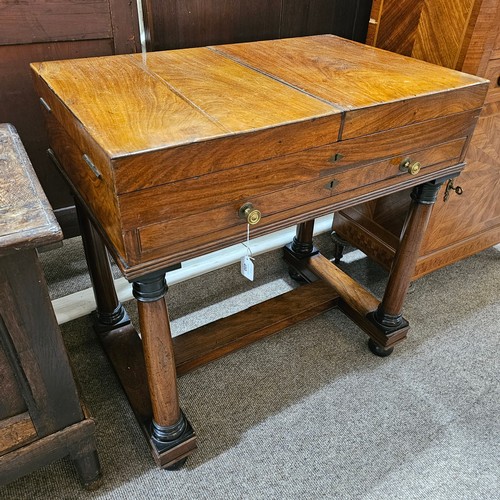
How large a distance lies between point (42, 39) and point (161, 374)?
2.68 ft

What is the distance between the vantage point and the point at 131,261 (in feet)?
2.47

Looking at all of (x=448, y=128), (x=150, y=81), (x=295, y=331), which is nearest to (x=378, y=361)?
(x=295, y=331)

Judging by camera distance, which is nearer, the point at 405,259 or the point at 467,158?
the point at 405,259

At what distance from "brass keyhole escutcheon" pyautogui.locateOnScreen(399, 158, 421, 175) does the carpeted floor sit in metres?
0.66

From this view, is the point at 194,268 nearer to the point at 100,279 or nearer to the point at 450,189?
the point at 100,279

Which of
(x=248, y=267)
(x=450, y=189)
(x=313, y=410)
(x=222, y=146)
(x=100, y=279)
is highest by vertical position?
(x=222, y=146)

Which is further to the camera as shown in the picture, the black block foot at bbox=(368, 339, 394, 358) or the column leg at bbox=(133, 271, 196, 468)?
the black block foot at bbox=(368, 339, 394, 358)

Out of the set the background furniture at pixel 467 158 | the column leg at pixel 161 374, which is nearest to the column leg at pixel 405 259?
the background furniture at pixel 467 158

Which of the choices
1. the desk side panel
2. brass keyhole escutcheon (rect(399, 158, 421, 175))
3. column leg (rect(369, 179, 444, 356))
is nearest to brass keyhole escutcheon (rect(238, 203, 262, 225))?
the desk side panel

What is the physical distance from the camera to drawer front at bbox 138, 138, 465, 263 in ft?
2.53

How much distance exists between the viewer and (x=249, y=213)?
2.68 feet

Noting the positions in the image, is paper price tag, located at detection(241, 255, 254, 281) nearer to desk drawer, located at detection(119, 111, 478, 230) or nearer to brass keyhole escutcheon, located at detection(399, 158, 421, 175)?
desk drawer, located at detection(119, 111, 478, 230)

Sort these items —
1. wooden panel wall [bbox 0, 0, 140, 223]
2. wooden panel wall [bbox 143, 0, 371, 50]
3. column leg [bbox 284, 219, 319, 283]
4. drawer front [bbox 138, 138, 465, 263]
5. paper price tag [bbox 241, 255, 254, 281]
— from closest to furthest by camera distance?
drawer front [bbox 138, 138, 465, 263] → paper price tag [bbox 241, 255, 254, 281] → wooden panel wall [bbox 0, 0, 140, 223] → wooden panel wall [bbox 143, 0, 371, 50] → column leg [bbox 284, 219, 319, 283]

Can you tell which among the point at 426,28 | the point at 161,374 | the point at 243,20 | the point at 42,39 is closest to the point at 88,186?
the point at 161,374
